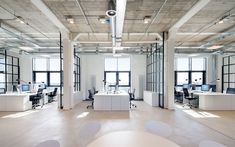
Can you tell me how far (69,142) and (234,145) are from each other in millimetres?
3503

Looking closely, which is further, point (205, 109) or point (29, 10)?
point (205, 109)

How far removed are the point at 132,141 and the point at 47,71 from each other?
497 inches

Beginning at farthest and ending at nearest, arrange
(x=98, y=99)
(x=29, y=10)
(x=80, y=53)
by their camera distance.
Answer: (x=80, y=53) → (x=98, y=99) → (x=29, y=10)

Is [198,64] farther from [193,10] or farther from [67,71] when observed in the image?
[67,71]

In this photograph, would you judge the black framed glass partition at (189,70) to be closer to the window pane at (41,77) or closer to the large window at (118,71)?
the large window at (118,71)

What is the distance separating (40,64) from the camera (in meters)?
13.6

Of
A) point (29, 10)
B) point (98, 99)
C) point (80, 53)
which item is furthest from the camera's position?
point (80, 53)

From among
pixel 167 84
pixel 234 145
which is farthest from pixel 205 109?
pixel 234 145

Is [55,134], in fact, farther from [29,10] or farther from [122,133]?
[29,10]

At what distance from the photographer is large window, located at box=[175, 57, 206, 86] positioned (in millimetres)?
13633

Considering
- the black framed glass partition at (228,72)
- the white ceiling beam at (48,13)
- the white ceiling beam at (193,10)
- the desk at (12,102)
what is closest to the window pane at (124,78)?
the white ceiling beam at (48,13)

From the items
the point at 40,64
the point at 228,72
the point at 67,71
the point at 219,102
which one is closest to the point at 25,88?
the point at 67,71

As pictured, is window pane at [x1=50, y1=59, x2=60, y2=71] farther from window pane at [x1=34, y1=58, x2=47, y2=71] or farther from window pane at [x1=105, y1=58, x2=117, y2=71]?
window pane at [x1=105, y1=58, x2=117, y2=71]

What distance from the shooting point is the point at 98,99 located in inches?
312
